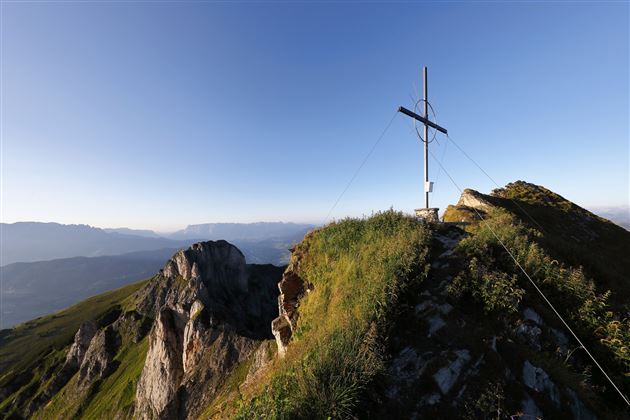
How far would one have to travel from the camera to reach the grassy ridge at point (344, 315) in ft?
18.9

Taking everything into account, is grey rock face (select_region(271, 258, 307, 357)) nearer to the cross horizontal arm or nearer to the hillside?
the hillside

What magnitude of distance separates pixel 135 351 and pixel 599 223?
114 metres

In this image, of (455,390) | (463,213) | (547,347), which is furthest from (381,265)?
(463,213)

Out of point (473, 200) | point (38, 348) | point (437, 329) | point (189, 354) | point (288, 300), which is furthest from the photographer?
point (38, 348)

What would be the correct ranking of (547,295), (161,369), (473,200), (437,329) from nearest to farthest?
(437,329)
(547,295)
(473,200)
(161,369)

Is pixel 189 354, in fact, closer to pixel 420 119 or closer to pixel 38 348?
pixel 420 119

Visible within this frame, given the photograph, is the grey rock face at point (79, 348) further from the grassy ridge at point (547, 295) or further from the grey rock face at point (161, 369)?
the grassy ridge at point (547, 295)

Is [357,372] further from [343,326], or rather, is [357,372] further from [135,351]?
[135,351]

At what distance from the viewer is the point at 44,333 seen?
156875mm

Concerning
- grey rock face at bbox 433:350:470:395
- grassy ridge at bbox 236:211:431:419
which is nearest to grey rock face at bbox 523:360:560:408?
grey rock face at bbox 433:350:470:395

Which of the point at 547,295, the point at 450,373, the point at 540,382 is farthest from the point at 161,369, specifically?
the point at 540,382

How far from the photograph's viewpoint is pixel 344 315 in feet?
28.0

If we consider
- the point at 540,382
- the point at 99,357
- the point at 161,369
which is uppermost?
the point at 540,382

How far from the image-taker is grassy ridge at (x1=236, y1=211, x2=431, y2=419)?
18.9 feet
